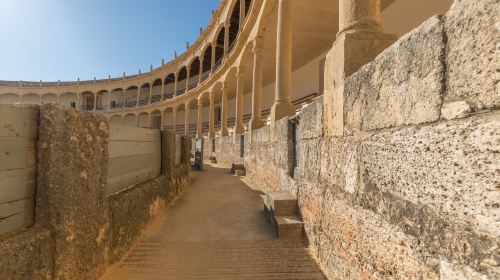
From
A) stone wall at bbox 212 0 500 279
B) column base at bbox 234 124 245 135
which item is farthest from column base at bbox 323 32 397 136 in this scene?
column base at bbox 234 124 245 135

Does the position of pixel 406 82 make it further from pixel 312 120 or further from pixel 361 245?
pixel 312 120

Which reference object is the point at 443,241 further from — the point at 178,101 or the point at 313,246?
the point at 178,101

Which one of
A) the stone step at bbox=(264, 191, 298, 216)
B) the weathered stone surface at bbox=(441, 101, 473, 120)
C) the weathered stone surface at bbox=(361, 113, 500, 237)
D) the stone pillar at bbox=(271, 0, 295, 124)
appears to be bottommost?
the stone step at bbox=(264, 191, 298, 216)

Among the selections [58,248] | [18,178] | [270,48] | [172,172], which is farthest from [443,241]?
[270,48]

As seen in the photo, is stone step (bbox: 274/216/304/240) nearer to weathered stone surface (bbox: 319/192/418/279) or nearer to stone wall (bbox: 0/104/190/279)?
weathered stone surface (bbox: 319/192/418/279)

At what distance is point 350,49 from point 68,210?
9.40 feet

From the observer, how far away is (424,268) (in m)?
1.28

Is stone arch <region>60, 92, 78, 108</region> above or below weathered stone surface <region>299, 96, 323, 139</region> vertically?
above

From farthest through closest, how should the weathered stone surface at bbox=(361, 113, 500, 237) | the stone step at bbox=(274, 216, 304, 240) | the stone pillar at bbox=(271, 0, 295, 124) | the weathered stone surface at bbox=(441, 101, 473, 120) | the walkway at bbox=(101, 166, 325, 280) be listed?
1. the stone pillar at bbox=(271, 0, 295, 124)
2. the stone step at bbox=(274, 216, 304, 240)
3. the walkway at bbox=(101, 166, 325, 280)
4. the weathered stone surface at bbox=(441, 101, 473, 120)
5. the weathered stone surface at bbox=(361, 113, 500, 237)

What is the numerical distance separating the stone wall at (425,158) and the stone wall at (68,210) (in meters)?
2.29

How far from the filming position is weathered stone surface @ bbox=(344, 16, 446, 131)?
1238mm

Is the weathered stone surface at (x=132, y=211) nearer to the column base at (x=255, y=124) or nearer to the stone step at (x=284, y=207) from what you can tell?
the stone step at (x=284, y=207)

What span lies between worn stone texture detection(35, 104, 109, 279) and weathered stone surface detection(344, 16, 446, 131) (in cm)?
236

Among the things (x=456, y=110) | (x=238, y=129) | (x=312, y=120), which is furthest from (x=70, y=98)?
(x=456, y=110)
